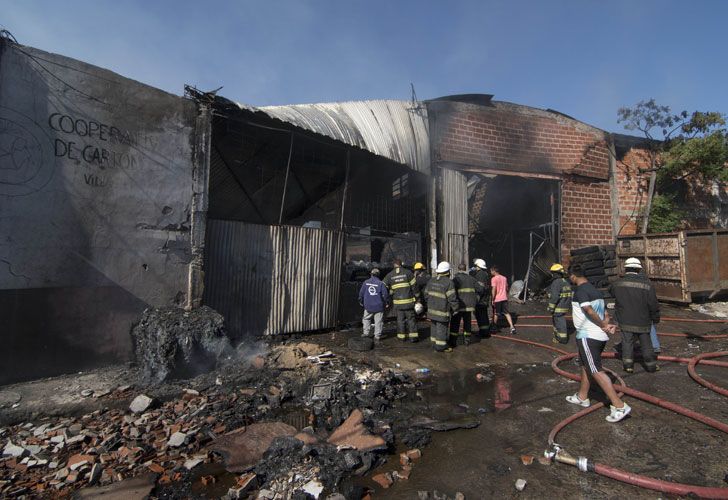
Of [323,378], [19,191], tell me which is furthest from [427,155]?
[19,191]

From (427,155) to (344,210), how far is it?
3059 mm

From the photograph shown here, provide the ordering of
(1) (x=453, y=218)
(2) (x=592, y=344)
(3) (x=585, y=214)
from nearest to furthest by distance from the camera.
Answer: (2) (x=592, y=344)
(1) (x=453, y=218)
(3) (x=585, y=214)

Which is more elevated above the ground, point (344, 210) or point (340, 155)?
point (340, 155)

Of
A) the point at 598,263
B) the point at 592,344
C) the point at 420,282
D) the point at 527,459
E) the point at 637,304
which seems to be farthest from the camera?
the point at 598,263

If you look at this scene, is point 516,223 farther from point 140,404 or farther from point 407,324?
point 140,404

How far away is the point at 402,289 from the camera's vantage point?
739 cm

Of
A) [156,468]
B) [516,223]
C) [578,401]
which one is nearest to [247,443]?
[156,468]

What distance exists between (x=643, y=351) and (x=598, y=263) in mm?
5891

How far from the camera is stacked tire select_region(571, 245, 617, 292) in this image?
10.4 metres

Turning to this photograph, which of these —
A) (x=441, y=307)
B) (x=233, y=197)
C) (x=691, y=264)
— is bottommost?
(x=441, y=307)

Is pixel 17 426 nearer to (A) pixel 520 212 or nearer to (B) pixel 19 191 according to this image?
(B) pixel 19 191

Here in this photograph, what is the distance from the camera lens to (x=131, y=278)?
5.50m

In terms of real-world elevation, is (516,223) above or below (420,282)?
above

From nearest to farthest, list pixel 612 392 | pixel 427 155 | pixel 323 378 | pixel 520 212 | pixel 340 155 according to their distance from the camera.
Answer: pixel 612 392
pixel 323 378
pixel 340 155
pixel 427 155
pixel 520 212
